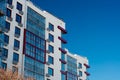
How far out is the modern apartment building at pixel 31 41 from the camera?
7525cm

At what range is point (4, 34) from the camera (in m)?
74.0

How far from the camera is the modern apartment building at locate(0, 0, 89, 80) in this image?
75.2 meters

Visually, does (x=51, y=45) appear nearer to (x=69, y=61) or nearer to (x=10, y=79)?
(x=69, y=61)

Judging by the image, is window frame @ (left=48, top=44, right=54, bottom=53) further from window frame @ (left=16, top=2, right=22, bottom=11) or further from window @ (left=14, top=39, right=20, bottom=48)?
window frame @ (left=16, top=2, right=22, bottom=11)

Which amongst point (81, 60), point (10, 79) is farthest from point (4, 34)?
point (81, 60)

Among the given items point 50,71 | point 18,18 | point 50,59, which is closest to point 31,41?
point 18,18

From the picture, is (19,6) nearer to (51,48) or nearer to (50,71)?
(51,48)

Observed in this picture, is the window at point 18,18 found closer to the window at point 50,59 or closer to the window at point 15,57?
the window at point 15,57

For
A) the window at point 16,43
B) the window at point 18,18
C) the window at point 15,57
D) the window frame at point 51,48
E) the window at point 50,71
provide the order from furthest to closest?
the window frame at point 51,48 → the window at point 50,71 → the window at point 18,18 → the window at point 16,43 → the window at point 15,57

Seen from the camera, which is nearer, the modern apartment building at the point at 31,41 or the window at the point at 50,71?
the modern apartment building at the point at 31,41

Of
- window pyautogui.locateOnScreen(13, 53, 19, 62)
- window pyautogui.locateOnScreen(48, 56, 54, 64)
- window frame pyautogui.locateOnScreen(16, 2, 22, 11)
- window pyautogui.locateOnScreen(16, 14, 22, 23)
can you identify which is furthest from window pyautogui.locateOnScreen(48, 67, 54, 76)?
window frame pyautogui.locateOnScreen(16, 2, 22, 11)

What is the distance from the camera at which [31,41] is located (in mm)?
84062

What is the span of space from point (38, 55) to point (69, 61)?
2538cm

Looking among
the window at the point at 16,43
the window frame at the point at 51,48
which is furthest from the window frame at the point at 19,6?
the window frame at the point at 51,48
